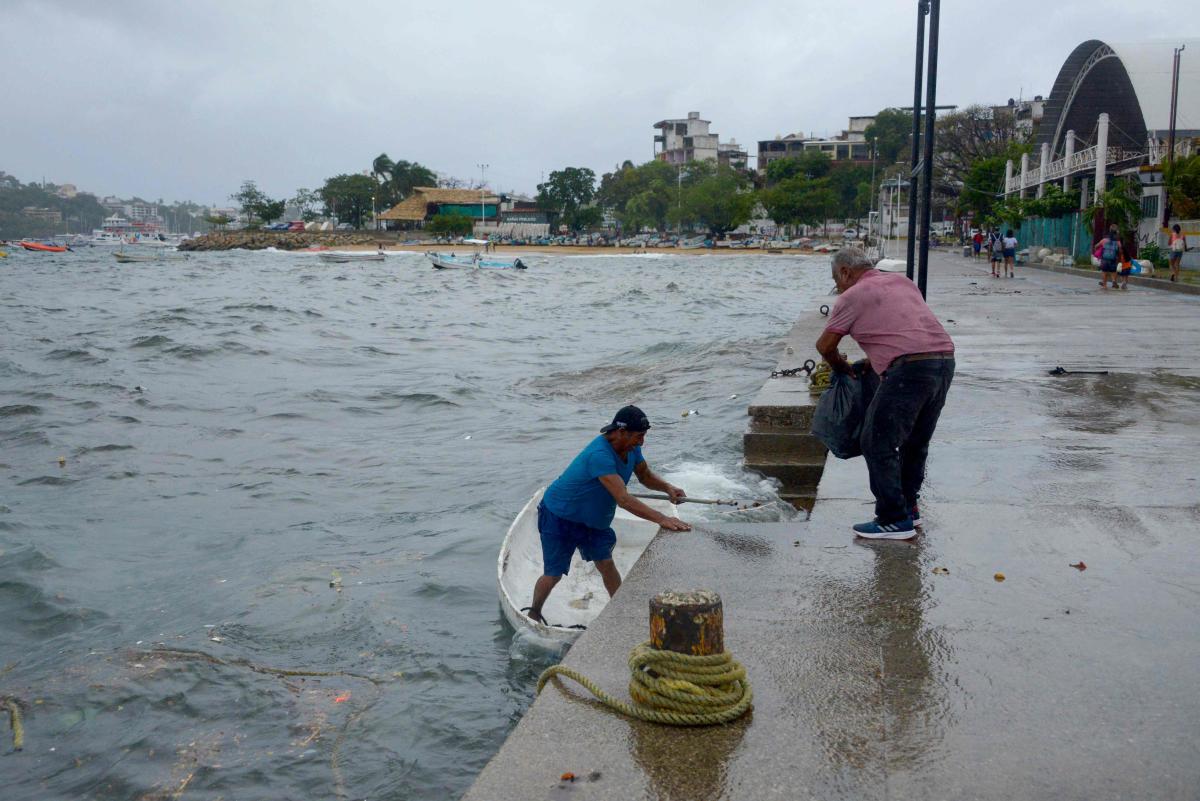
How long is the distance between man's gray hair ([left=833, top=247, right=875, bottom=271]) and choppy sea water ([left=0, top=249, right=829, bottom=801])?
2117 mm

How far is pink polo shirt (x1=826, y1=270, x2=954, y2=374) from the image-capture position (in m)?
4.89

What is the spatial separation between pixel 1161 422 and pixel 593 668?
6.29 m

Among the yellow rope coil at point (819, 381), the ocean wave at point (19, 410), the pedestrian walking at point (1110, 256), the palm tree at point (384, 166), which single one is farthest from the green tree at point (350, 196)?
the yellow rope coil at point (819, 381)

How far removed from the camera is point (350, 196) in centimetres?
13762

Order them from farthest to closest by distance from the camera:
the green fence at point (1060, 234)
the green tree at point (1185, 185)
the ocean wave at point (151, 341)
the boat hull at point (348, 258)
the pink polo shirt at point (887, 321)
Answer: the boat hull at point (348, 258), the green fence at point (1060, 234), the green tree at point (1185, 185), the ocean wave at point (151, 341), the pink polo shirt at point (887, 321)

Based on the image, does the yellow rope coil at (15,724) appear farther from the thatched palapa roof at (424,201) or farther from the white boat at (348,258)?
the thatched palapa roof at (424,201)

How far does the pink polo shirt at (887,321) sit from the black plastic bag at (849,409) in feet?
0.81

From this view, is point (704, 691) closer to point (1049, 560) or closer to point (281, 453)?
point (1049, 560)

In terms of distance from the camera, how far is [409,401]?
15961 mm

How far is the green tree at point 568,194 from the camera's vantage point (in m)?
126

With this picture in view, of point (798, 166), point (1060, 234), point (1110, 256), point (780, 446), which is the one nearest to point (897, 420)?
point (780, 446)

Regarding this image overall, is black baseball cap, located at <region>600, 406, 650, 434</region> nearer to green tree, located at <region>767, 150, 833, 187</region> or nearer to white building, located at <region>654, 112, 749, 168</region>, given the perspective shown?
green tree, located at <region>767, 150, 833, 187</region>

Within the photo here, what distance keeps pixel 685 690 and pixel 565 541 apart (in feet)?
7.76

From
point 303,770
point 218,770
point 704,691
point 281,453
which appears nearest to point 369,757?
point 303,770
